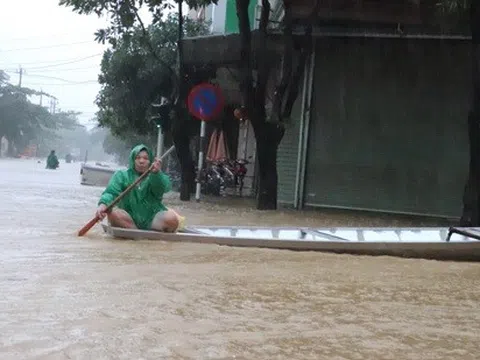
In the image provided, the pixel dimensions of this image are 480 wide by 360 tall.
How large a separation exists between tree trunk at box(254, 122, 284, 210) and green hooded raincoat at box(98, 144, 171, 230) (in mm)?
5694

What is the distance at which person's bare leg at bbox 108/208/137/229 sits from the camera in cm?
703

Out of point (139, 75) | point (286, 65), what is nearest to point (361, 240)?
point (286, 65)

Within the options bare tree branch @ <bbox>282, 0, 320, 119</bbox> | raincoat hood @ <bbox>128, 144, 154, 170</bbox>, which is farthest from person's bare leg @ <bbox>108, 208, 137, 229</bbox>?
bare tree branch @ <bbox>282, 0, 320, 119</bbox>

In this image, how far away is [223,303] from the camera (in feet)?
13.6

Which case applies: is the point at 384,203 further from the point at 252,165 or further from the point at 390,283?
the point at 390,283

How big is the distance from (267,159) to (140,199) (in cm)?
593

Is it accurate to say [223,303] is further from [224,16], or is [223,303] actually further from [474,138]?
[224,16]

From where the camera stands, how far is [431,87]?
44.7ft

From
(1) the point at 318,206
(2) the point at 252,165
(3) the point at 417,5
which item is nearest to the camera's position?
(3) the point at 417,5

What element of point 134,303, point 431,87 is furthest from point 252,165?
point 134,303

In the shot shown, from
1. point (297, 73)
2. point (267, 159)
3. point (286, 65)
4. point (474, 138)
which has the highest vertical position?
point (286, 65)

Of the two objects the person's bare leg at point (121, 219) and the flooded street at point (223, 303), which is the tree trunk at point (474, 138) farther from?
the person's bare leg at point (121, 219)

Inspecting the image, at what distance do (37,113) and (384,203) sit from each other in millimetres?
49581

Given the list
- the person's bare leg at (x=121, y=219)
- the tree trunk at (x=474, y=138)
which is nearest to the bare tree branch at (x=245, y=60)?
the tree trunk at (x=474, y=138)
